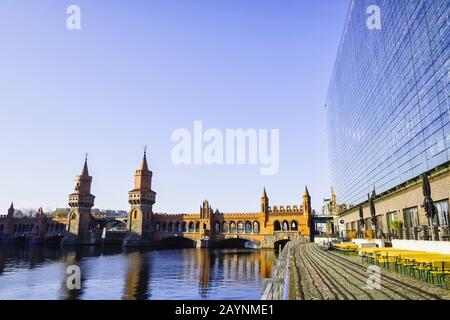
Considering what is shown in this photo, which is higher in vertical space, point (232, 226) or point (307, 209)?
point (307, 209)

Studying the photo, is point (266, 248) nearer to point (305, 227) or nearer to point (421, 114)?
point (305, 227)

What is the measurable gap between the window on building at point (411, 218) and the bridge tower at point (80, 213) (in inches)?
3336

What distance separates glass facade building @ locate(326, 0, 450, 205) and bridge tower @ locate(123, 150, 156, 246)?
56.4m

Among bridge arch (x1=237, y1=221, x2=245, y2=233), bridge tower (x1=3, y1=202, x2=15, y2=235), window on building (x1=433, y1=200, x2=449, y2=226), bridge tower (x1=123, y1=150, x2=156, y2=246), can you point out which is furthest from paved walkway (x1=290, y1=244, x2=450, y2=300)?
bridge tower (x1=3, y1=202, x2=15, y2=235)

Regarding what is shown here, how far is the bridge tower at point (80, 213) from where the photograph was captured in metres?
91.1

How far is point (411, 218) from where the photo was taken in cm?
3069

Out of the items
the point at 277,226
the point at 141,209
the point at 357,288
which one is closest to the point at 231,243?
the point at 277,226

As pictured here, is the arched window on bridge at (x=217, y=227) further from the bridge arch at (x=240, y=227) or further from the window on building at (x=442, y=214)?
the window on building at (x=442, y=214)

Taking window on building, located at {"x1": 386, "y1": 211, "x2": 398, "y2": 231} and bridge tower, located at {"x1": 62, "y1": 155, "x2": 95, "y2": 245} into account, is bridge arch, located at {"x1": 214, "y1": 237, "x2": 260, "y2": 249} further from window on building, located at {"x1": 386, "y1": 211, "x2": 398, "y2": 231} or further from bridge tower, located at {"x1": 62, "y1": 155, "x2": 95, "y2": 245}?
window on building, located at {"x1": 386, "y1": 211, "x2": 398, "y2": 231}

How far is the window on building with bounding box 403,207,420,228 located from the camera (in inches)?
1164

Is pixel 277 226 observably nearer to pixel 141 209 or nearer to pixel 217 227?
pixel 217 227

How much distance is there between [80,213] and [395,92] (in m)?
87.4

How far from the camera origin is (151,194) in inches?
3848
